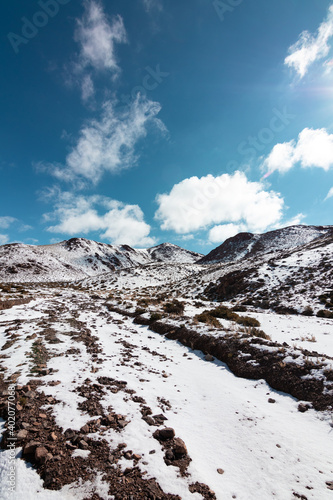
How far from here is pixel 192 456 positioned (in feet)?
13.7

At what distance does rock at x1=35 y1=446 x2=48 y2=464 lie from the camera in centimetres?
343

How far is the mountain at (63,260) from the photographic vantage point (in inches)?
2896

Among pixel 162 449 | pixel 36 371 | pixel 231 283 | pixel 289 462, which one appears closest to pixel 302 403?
pixel 289 462

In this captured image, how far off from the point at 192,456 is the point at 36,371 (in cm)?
536

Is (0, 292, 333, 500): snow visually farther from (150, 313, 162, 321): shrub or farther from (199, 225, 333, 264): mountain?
(199, 225, 333, 264): mountain

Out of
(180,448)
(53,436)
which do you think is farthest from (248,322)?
(53,436)

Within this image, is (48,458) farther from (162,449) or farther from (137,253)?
(137,253)

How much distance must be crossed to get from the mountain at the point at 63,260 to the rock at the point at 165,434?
76.8 meters

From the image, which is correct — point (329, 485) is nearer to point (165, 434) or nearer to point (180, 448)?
point (180, 448)

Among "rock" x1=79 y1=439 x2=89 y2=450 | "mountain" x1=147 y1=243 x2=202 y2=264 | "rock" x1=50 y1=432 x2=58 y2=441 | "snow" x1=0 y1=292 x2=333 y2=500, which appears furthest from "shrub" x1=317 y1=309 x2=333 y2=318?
"mountain" x1=147 y1=243 x2=202 y2=264

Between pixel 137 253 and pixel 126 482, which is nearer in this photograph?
pixel 126 482

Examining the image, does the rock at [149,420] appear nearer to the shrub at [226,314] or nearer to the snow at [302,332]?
the snow at [302,332]

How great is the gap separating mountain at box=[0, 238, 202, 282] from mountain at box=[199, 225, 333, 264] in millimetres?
51346

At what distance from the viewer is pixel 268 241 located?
9956 centimetres
